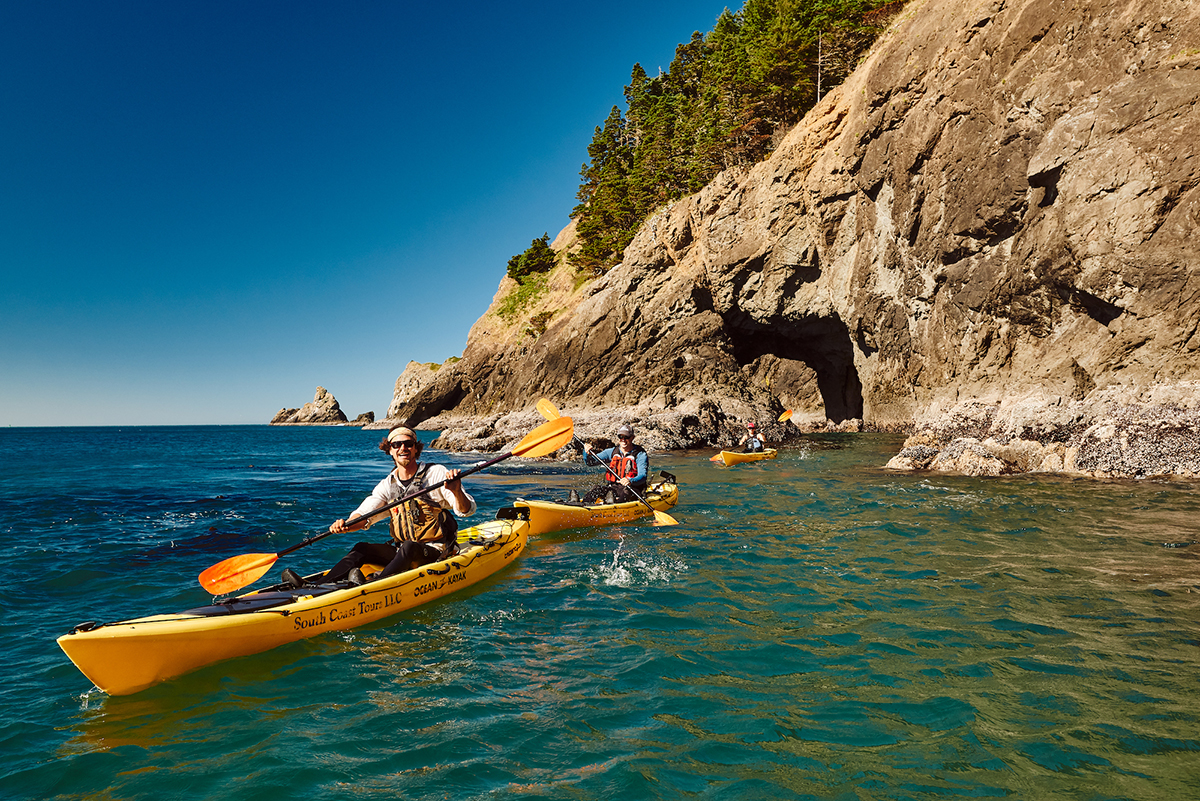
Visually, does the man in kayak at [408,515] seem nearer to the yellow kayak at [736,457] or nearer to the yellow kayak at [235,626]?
the yellow kayak at [235,626]

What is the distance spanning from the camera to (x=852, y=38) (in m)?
32.8

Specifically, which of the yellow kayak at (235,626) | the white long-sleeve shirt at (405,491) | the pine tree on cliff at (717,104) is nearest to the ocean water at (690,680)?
the yellow kayak at (235,626)

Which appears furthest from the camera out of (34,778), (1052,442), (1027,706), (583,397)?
(583,397)

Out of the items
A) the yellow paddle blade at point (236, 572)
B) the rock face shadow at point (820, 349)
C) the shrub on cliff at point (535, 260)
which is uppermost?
the shrub on cliff at point (535, 260)

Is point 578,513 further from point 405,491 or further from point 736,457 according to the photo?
point 736,457

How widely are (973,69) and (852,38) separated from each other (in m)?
13.2

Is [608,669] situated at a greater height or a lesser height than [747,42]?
lesser

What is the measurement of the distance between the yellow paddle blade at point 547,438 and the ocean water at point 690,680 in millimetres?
1781

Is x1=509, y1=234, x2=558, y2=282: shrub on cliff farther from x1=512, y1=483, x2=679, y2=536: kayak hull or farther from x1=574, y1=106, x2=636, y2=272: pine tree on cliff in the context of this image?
x1=512, y1=483, x2=679, y2=536: kayak hull

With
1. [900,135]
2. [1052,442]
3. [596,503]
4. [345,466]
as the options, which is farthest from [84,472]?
[900,135]

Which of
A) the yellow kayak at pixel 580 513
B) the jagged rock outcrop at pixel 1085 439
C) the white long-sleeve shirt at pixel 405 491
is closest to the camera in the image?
the white long-sleeve shirt at pixel 405 491

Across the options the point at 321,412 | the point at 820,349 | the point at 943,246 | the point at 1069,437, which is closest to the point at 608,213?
the point at 820,349

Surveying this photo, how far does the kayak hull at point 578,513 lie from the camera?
35.2 ft

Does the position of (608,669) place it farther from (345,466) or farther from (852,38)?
(852,38)
